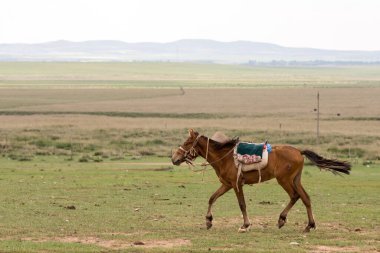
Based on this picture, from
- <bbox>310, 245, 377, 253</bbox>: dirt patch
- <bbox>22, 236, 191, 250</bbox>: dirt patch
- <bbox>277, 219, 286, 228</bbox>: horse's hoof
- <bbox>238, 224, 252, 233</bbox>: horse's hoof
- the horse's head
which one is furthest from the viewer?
the horse's head

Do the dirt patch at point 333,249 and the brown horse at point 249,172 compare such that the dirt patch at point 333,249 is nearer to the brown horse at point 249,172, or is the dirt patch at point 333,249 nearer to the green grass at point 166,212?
the green grass at point 166,212

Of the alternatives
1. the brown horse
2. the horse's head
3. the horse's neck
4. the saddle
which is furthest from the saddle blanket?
the horse's head

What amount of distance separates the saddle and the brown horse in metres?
0.10

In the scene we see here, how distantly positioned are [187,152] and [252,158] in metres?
1.33

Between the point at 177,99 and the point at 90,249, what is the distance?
103 m

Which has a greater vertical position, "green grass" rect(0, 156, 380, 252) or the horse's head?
the horse's head

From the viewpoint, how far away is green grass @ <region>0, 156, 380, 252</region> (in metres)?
15.4

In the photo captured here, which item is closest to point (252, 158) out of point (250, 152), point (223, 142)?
point (250, 152)

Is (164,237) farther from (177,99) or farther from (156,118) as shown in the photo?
(177,99)

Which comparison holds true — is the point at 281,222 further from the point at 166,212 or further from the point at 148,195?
the point at 148,195

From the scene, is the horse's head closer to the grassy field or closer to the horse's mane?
the horse's mane

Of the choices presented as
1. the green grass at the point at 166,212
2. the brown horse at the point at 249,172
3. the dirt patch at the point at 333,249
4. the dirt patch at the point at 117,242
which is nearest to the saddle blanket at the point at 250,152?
the brown horse at the point at 249,172

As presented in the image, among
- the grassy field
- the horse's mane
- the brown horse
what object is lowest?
the grassy field

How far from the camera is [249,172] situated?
57.1ft
